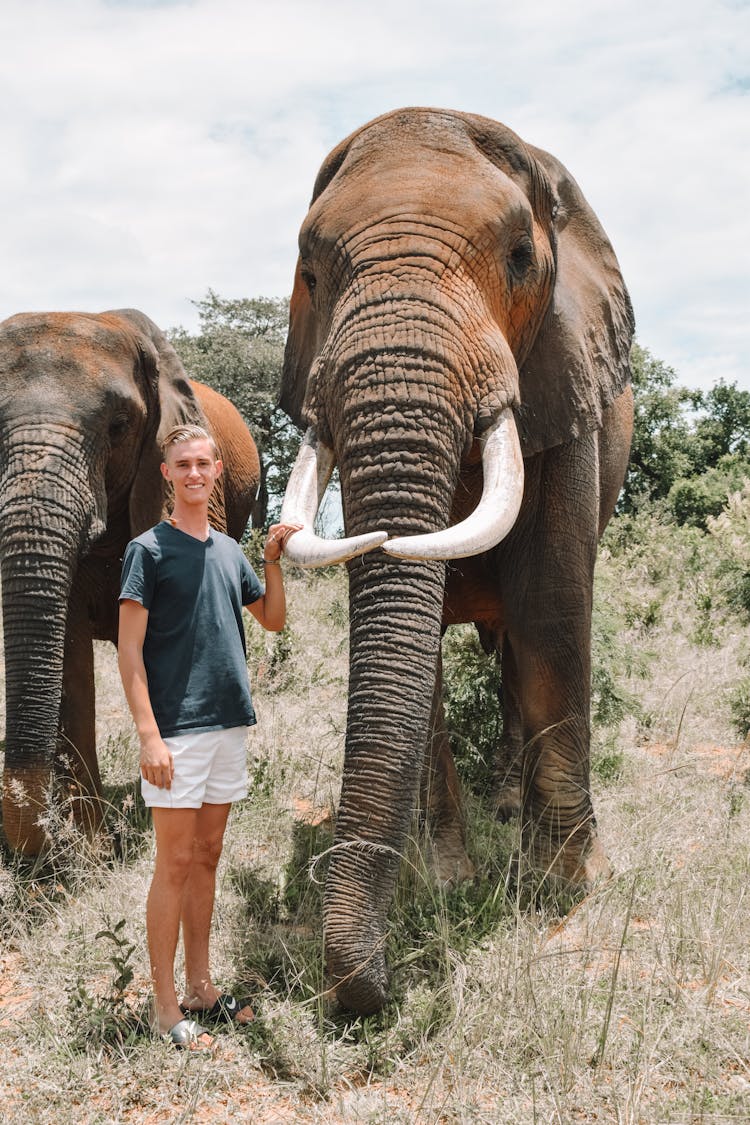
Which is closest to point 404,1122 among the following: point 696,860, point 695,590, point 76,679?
point 696,860

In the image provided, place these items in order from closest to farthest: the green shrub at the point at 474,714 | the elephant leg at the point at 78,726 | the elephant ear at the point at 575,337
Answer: the elephant ear at the point at 575,337
the elephant leg at the point at 78,726
the green shrub at the point at 474,714

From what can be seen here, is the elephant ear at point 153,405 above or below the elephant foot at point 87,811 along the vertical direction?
above

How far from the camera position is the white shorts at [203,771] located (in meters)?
3.73

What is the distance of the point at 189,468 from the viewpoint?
392 centimetres

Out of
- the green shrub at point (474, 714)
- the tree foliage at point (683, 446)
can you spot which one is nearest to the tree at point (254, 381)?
the tree foliage at point (683, 446)

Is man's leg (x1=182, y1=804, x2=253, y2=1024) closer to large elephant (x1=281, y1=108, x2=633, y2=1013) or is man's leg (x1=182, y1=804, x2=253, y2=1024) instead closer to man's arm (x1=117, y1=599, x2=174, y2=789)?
man's arm (x1=117, y1=599, x2=174, y2=789)

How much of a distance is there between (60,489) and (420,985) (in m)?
2.99

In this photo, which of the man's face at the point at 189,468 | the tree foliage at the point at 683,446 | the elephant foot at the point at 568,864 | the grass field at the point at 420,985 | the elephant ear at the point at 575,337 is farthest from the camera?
the tree foliage at the point at 683,446

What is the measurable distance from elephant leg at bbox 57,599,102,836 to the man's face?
2679 millimetres

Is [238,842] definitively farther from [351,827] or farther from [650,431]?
[650,431]

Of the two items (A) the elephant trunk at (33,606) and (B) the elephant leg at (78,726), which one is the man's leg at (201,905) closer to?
(A) the elephant trunk at (33,606)

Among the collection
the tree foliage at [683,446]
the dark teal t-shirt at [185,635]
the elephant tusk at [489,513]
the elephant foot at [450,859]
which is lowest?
the elephant foot at [450,859]

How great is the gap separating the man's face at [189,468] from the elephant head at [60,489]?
1650 millimetres

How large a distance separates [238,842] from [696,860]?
237 cm
